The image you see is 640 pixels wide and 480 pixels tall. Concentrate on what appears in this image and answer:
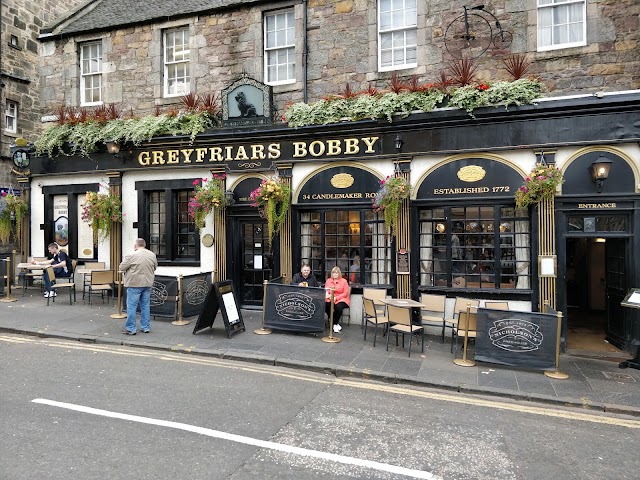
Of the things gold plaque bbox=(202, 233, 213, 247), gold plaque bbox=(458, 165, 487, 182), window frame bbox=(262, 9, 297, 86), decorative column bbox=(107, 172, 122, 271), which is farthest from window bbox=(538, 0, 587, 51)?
decorative column bbox=(107, 172, 122, 271)

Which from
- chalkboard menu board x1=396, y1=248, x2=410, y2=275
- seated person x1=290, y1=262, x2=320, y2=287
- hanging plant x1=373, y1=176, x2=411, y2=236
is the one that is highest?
hanging plant x1=373, y1=176, x2=411, y2=236

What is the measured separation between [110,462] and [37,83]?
56.3ft

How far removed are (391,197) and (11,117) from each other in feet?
47.2

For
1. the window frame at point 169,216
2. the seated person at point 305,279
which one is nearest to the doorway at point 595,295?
the seated person at point 305,279

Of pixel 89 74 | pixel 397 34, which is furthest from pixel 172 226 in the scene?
pixel 397 34

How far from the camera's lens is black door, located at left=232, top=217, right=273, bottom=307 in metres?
11.4

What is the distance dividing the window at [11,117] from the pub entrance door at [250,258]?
10138mm

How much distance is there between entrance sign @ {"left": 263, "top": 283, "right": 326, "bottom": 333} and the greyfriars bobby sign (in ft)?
15.0

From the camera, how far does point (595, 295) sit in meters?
12.8

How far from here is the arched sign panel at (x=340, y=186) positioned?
1010 centimetres

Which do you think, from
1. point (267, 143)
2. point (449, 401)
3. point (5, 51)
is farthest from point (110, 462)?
point (5, 51)

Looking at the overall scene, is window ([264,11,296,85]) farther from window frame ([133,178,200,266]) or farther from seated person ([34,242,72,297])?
seated person ([34,242,72,297])

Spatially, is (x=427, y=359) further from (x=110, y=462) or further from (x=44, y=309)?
(x=44, y=309)

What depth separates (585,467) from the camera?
4.14m
